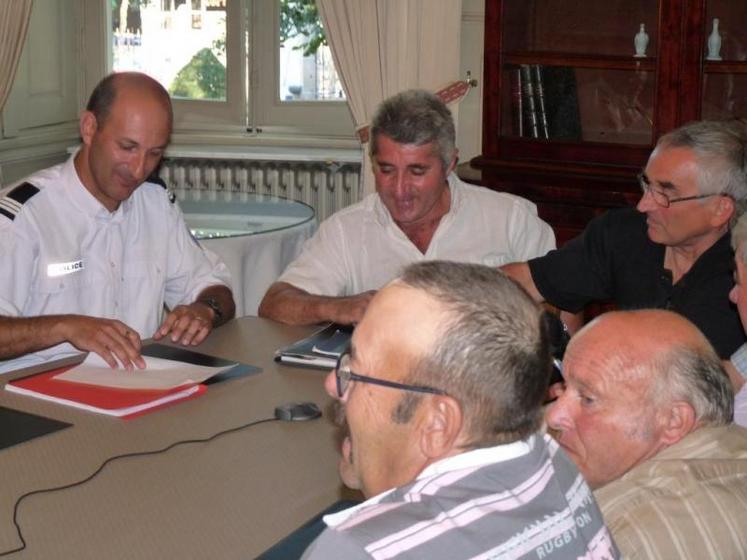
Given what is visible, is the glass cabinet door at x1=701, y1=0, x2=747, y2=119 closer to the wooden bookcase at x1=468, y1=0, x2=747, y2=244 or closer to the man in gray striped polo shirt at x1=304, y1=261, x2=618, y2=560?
the wooden bookcase at x1=468, y1=0, x2=747, y2=244

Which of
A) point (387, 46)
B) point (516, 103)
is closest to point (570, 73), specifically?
point (516, 103)

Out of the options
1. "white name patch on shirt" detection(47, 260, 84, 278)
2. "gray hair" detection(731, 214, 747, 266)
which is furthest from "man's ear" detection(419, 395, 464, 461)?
"white name patch on shirt" detection(47, 260, 84, 278)

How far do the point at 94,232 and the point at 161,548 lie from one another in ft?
4.56

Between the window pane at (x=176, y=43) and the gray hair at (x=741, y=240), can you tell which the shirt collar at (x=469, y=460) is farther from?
the window pane at (x=176, y=43)

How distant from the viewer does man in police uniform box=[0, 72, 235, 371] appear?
275 cm

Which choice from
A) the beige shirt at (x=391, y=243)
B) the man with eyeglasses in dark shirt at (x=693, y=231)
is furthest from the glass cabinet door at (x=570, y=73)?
the man with eyeglasses in dark shirt at (x=693, y=231)

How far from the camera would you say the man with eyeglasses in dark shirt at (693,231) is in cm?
266

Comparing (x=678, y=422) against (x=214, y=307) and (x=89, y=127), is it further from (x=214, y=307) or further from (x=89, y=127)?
(x=89, y=127)

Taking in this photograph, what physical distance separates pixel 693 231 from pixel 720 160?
0.18 metres

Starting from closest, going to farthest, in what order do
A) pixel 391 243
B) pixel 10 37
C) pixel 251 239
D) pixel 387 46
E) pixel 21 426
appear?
1. pixel 21 426
2. pixel 391 243
3. pixel 251 239
4. pixel 387 46
5. pixel 10 37

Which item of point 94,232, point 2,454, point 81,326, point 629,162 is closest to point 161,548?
point 2,454

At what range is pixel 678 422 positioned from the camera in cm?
164

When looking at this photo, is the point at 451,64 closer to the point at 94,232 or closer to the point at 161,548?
the point at 94,232

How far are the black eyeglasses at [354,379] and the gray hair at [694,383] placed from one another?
0.53 m
